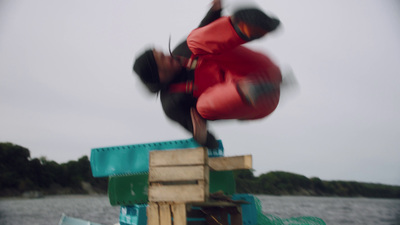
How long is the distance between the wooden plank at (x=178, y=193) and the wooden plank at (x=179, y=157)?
20 centimetres

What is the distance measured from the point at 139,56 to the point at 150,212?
1377 millimetres

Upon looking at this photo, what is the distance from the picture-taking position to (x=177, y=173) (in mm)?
3037

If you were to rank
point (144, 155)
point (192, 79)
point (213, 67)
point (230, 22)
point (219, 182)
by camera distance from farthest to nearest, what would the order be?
point (219, 182), point (144, 155), point (192, 79), point (213, 67), point (230, 22)

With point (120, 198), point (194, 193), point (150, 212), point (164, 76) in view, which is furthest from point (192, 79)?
point (120, 198)

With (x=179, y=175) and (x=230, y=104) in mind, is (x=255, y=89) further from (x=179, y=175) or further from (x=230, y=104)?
(x=179, y=175)

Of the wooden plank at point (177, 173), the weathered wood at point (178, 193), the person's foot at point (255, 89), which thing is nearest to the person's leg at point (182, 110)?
the wooden plank at point (177, 173)

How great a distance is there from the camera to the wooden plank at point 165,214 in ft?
9.77

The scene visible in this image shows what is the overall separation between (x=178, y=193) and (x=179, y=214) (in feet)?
0.58

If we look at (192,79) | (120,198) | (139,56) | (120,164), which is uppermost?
(139,56)

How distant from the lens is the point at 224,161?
11.3ft

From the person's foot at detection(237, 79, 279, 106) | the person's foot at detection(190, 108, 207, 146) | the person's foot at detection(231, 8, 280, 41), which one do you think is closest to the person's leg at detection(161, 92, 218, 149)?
the person's foot at detection(190, 108, 207, 146)

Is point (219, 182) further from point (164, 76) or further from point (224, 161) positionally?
point (164, 76)

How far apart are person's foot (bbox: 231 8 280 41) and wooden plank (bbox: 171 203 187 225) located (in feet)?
5.28

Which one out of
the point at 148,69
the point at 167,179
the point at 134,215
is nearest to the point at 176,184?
the point at 167,179
